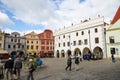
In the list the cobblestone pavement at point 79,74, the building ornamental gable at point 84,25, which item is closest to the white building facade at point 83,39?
the building ornamental gable at point 84,25

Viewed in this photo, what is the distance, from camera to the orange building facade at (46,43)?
63.0 metres

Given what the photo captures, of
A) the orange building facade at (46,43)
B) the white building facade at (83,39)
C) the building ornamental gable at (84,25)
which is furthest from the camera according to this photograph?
the orange building facade at (46,43)

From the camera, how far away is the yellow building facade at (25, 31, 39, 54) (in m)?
61.1

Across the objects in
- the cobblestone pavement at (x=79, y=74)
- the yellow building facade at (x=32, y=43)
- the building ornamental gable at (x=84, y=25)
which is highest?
the building ornamental gable at (x=84, y=25)

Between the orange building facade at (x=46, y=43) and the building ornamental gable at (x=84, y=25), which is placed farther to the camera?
the orange building facade at (x=46, y=43)

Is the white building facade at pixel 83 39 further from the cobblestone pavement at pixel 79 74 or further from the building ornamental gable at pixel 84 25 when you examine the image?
the cobblestone pavement at pixel 79 74

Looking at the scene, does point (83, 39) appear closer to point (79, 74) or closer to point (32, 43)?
point (32, 43)

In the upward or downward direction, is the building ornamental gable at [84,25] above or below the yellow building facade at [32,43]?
above

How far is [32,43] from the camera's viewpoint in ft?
203

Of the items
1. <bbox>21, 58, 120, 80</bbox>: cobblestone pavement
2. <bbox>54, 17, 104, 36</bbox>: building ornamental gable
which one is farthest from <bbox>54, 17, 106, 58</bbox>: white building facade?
<bbox>21, 58, 120, 80</bbox>: cobblestone pavement

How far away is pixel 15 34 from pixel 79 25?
27.0 m

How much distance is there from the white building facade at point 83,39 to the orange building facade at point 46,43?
10102 mm

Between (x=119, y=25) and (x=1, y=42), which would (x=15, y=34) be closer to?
(x=1, y=42)

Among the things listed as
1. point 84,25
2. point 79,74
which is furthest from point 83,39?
point 79,74
